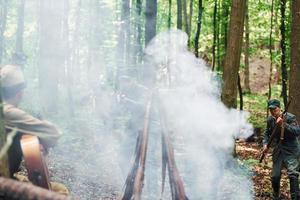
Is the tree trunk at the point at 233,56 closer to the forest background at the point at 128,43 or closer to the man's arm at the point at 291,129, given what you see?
the forest background at the point at 128,43

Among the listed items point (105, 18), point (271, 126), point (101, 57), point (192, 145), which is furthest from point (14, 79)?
point (101, 57)

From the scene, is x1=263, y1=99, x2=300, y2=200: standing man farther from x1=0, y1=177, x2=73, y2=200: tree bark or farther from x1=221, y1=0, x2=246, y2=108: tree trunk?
x1=0, y1=177, x2=73, y2=200: tree bark

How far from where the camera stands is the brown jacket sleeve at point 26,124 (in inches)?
120

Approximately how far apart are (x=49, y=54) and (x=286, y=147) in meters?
9.11

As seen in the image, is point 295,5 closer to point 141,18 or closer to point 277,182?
point 277,182

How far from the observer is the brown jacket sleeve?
10.0ft

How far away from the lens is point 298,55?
1091cm

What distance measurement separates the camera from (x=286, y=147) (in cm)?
850

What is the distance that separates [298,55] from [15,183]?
1008 cm

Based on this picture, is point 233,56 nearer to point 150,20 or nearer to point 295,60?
point 295,60

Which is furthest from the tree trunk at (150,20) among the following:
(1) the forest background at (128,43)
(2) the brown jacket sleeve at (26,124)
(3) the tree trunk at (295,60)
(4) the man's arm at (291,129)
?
(2) the brown jacket sleeve at (26,124)

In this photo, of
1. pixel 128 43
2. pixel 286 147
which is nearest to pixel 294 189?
pixel 286 147

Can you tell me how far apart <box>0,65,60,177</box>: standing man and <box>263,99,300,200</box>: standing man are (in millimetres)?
5883

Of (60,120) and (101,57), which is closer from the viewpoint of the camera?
(60,120)
